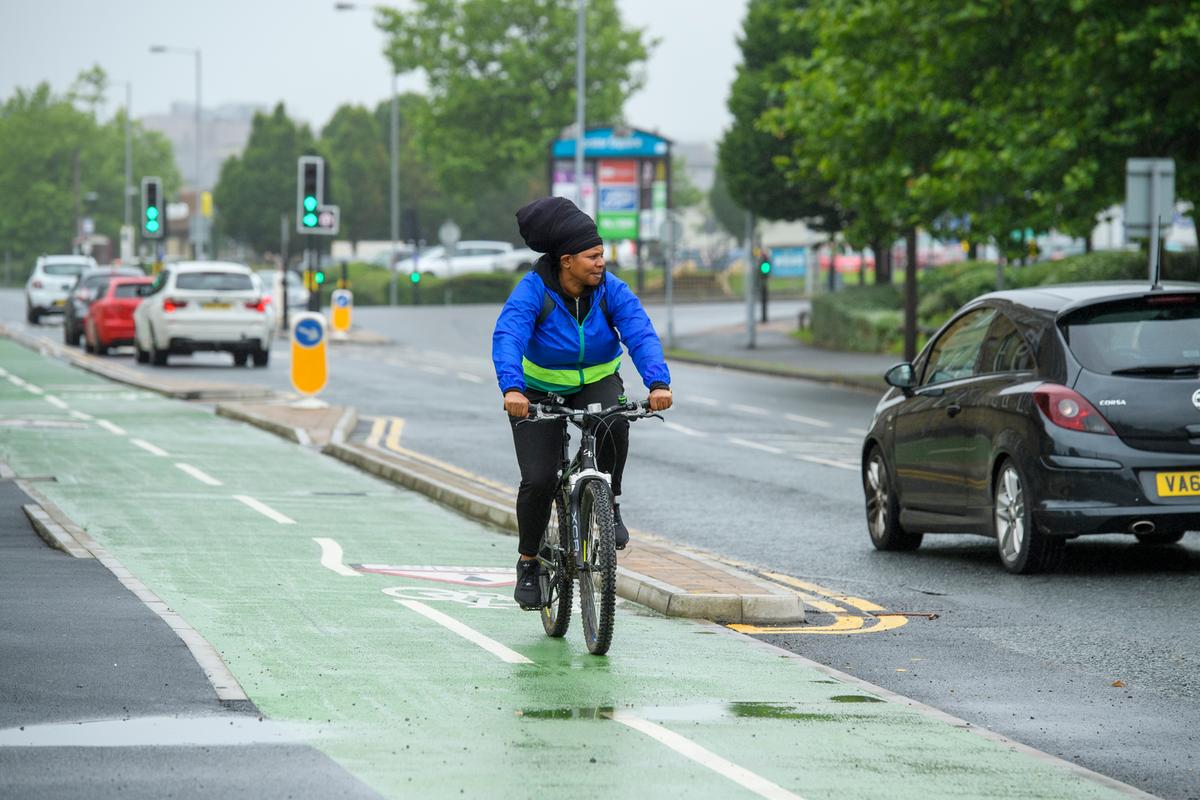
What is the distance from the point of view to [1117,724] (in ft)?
24.4

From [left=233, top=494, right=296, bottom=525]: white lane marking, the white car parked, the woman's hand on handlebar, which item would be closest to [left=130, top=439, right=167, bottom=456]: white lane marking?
[left=233, top=494, right=296, bottom=525]: white lane marking

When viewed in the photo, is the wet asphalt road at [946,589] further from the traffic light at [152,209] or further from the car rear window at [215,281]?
the traffic light at [152,209]

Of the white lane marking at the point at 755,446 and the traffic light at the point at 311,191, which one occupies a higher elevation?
the traffic light at the point at 311,191

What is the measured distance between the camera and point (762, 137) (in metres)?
52.2

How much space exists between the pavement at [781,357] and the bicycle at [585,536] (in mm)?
25234

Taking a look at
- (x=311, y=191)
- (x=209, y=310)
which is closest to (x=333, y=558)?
(x=311, y=191)

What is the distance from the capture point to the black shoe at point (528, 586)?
916 cm

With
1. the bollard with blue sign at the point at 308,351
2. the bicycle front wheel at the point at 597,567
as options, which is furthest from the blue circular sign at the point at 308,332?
the bicycle front wheel at the point at 597,567

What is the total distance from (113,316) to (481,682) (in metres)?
32.9

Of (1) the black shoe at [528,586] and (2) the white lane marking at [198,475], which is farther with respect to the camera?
(2) the white lane marking at [198,475]

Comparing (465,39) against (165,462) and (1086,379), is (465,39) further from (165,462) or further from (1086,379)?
(1086,379)

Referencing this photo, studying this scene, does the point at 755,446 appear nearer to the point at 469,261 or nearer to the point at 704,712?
the point at 704,712

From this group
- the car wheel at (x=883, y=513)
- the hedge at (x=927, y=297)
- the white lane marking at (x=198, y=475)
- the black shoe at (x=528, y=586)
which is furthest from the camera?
the hedge at (x=927, y=297)

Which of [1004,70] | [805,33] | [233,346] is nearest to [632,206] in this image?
[805,33]
